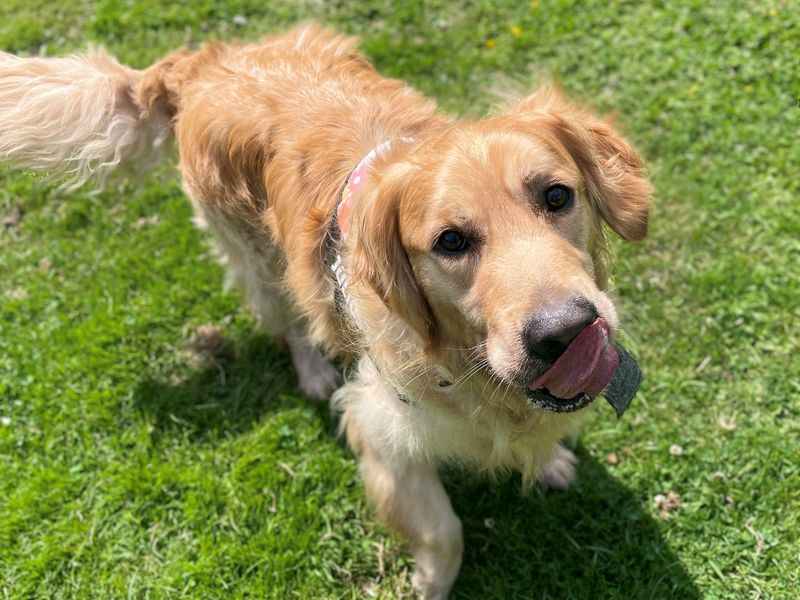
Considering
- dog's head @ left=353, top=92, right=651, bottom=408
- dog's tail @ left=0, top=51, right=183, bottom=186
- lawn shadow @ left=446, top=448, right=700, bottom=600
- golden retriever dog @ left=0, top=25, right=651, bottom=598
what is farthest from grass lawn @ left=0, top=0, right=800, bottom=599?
dog's head @ left=353, top=92, right=651, bottom=408

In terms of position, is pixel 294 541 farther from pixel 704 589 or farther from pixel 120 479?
pixel 704 589

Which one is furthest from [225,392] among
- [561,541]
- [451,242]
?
[451,242]

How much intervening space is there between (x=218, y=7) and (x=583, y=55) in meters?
3.24

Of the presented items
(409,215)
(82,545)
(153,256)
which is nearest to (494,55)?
(153,256)

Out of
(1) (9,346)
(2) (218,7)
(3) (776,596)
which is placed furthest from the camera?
(2) (218,7)

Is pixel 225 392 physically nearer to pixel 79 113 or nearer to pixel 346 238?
pixel 79 113

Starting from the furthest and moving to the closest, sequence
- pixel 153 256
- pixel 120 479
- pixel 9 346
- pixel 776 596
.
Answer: pixel 153 256, pixel 9 346, pixel 120 479, pixel 776 596

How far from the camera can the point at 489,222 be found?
2.43 m

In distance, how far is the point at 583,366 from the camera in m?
2.30

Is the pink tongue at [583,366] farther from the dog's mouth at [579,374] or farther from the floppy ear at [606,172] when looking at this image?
the floppy ear at [606,172]

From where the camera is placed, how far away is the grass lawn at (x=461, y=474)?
12.2 feet

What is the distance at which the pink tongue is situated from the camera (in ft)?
7.45

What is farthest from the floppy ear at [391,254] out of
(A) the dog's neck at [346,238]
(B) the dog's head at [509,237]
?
(A) the dog's neck at [346,238]

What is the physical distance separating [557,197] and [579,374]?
2.22ft
